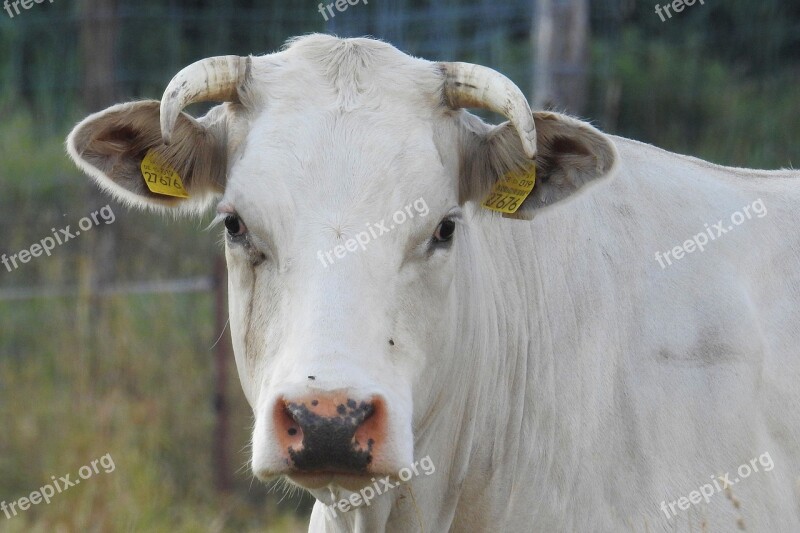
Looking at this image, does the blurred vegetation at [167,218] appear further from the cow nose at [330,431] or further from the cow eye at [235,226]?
the cow nose at [330,431]

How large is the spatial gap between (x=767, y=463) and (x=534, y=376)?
0.82 meters

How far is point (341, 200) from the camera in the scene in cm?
330

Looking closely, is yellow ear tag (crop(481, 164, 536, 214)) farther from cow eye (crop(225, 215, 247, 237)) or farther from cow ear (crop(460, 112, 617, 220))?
cow eye (crop(225, 215, 247, 237))

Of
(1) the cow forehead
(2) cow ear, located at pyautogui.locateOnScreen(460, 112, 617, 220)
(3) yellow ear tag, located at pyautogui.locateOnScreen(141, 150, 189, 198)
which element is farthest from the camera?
(3) yellow ear tag, located at pyautogui.locateOnScreen(141, 150, 189, 198)

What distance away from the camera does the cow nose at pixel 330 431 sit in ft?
9.50

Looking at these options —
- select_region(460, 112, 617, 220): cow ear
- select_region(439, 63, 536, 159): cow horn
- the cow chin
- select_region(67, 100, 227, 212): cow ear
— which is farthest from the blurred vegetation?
the cow chin

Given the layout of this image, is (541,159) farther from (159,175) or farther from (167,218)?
(167,218)

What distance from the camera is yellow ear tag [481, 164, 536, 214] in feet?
12.3

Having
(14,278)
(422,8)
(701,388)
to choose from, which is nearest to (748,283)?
(701,388)

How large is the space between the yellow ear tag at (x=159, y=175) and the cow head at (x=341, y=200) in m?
0.03

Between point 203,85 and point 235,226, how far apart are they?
1.48 ft

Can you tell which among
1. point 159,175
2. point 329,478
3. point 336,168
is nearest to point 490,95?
point 336,168

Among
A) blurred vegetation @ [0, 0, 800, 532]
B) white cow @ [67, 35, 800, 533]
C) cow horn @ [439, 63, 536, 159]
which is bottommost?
blurred vegetation @ [0, 0, 800, 532]

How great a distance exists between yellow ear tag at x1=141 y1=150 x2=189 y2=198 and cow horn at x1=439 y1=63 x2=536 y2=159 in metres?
0.97
